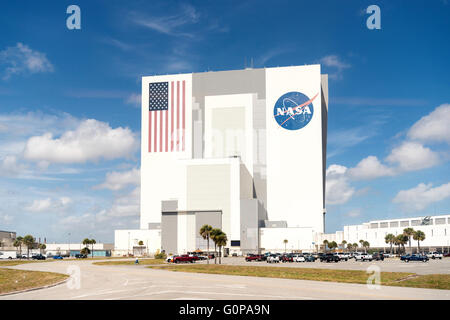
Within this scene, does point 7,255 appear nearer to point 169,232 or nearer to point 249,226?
point 169,232

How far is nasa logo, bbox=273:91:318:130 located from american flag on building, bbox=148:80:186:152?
3443cm

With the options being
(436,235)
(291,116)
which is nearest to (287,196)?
(291,116)

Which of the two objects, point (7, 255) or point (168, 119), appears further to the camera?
point (168, 119)

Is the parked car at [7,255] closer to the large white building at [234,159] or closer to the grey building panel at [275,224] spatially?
the large white building at [234,159]

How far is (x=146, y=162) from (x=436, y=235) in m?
123

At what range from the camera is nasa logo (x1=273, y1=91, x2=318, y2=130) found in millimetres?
150875

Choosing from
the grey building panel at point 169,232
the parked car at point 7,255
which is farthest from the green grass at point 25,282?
the parked car at point 7,255

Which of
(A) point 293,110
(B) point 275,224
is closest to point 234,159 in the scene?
(B) point 275,224

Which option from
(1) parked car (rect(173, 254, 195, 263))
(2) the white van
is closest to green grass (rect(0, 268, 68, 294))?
(1) parked car (rect(173, 254, 195, 263))

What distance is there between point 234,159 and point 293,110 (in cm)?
3016

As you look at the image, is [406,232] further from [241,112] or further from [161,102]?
[161,102]

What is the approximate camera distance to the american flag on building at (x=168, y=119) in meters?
160

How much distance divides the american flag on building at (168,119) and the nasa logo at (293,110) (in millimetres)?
34430

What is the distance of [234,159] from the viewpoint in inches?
5497
